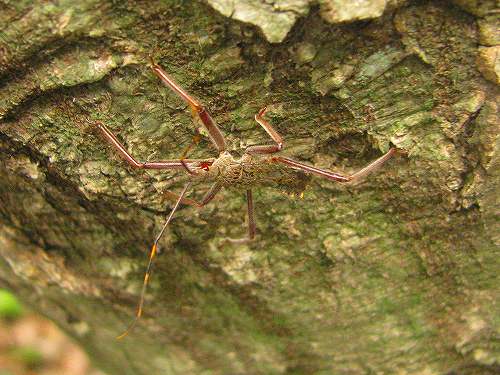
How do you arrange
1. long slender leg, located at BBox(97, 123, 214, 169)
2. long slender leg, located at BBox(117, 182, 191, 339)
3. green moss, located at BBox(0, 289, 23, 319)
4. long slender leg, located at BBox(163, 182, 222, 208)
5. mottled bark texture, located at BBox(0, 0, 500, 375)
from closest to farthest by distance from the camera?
1. mottled bark texture, located at BBox(0, 0, 500, 375)
2. long slender leg, located at BBox(97, 123, 214, 169)
3. long slender leg, located at BBox(117, 182, 191, 339)
4. long slender leg, located at BBox(163, 182, 222, 208)
5. green moss, located at BBox(0, 289, 23, 319)

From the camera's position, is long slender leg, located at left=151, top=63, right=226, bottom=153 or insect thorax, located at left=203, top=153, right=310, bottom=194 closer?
long slender leg, located at left=151, top=63, right=226, bottom=153

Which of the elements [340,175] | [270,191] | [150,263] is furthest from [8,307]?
[340,175]

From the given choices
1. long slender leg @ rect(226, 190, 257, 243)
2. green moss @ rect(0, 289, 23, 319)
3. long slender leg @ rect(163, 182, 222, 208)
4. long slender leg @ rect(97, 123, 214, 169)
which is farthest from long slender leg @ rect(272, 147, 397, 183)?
green moss @ rect(0, 289, 23, 319)

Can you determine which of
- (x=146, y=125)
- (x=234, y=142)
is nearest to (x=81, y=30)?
(x=146, y=125)

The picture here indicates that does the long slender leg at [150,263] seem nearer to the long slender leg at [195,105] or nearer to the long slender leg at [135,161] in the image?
the long slender leg at [135,161]

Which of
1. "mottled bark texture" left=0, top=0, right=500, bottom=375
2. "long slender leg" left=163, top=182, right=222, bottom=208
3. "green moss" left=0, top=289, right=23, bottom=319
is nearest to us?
"mottled bark texture" left=0, top=0, right=500, bottom=375

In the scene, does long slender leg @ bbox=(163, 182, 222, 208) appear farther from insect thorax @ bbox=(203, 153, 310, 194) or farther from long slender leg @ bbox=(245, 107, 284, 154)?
long slender leg @ bbox=(245, 107, 284, 154)

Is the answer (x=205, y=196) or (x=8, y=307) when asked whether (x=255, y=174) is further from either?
(x=8, y=307)
